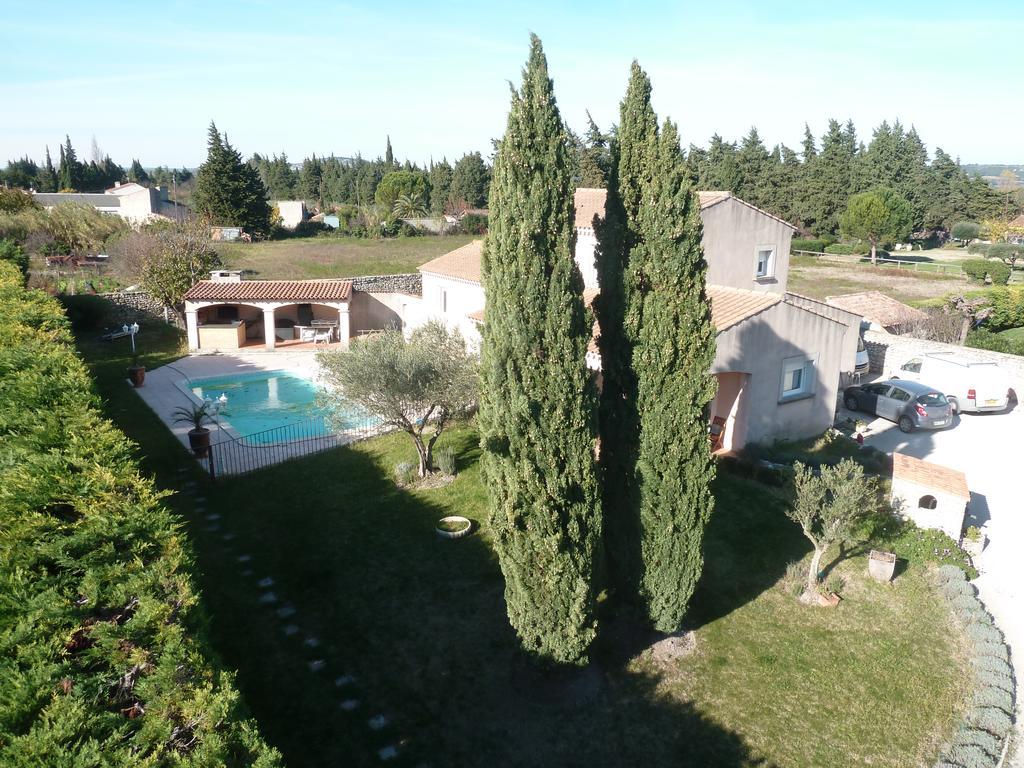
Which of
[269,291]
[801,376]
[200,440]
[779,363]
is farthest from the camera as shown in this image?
[269,291]

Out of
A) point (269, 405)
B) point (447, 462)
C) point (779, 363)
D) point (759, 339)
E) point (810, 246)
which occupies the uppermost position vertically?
point (810, 246)

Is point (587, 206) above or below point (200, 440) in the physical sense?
above

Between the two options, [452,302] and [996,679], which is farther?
[452,302]

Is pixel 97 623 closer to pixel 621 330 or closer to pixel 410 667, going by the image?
pixel 410 667

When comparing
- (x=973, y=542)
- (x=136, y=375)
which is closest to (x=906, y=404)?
(x=973, y=542)

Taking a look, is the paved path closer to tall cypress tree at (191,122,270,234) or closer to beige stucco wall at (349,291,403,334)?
beige stucco wall at (349,291,403,334)

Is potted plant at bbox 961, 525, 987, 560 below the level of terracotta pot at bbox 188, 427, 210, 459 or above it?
below

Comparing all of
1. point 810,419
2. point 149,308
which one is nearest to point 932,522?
point 810,419

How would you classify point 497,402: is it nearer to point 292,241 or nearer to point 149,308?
point 149,308

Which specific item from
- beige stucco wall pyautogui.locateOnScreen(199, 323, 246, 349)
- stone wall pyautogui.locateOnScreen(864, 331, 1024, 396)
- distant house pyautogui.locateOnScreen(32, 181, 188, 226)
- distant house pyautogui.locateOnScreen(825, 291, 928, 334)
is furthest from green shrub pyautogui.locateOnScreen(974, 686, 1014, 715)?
distant house pyautogui.locateOnScreen(32, 181, 188, 226)
